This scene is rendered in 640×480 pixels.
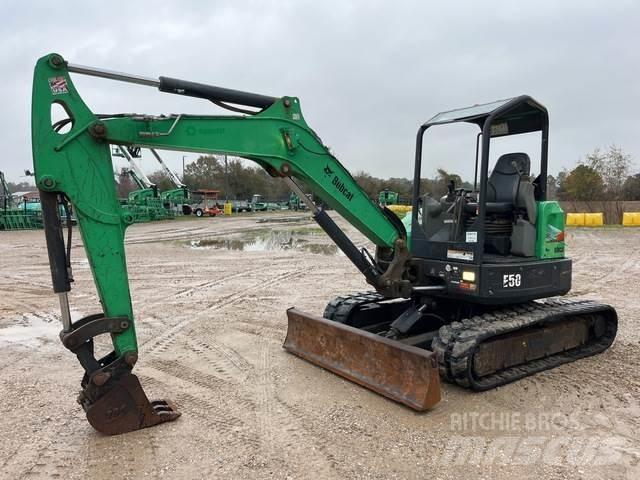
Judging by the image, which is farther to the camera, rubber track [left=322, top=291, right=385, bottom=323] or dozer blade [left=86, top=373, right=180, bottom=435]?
rubber track [left=322, top=291, right=385, bottom=323]

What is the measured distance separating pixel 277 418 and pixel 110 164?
2450mm

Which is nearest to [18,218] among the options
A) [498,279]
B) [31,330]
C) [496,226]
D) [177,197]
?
[177,197]

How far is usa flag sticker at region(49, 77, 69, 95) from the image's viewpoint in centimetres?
356

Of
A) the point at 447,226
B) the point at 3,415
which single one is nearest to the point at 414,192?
the point at 447,226

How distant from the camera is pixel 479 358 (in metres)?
4.80

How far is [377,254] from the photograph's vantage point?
531 cm

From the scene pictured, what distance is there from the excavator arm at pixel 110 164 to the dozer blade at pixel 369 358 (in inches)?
65.6

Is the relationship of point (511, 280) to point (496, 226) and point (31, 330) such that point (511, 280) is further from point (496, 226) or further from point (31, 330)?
point (31, 330)

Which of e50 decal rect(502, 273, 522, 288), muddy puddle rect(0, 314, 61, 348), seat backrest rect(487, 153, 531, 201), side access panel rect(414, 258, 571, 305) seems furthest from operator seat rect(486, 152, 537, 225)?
muddy puddle rect(0, 314, 61, 348)

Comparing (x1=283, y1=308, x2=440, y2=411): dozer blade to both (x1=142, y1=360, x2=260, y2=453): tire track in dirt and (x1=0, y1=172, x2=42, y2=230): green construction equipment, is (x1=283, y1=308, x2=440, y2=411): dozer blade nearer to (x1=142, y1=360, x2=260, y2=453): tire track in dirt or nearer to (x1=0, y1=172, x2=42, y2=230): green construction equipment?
(x1=142, y1=360, x2=260, y2=453): tire track in dirt

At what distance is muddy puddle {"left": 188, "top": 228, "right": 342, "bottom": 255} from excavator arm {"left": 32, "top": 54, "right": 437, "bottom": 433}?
11.5m

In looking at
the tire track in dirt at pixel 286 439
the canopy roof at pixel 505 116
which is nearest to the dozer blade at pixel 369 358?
the tire track in dirt at pixel 286 439

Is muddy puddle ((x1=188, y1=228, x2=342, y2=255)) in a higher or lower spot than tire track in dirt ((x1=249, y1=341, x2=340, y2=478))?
higher

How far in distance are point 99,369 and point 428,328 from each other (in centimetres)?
349
